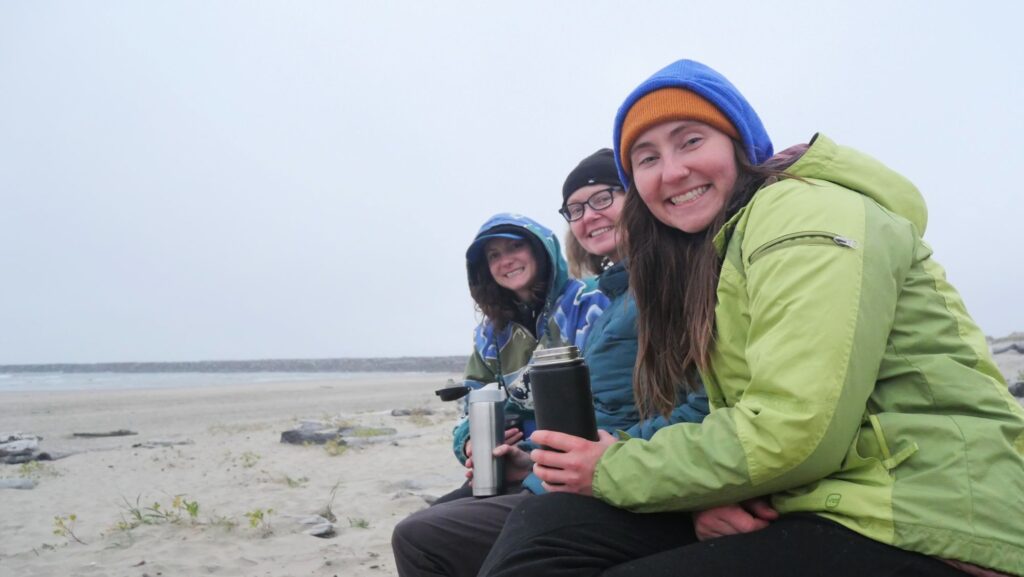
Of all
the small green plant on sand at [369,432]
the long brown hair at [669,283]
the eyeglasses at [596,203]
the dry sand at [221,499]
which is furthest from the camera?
the small green plant on sand at [369,432]

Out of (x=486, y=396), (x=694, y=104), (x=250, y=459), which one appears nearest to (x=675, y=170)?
(x=694, y=104)

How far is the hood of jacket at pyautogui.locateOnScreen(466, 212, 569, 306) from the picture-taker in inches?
147

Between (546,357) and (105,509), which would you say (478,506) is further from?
(105,509)

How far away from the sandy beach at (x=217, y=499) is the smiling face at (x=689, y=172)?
2.96m

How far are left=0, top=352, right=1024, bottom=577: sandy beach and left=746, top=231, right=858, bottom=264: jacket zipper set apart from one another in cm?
324

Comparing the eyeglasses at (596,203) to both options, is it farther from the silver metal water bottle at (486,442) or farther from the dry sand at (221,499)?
the dry sand at (221,499)

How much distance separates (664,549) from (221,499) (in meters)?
5.60

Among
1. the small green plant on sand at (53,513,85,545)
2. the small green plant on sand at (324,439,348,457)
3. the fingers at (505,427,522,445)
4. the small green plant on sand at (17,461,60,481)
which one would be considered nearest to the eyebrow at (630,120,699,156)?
the fingers at (505,427,522,445)

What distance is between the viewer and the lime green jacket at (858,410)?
4.65 feet

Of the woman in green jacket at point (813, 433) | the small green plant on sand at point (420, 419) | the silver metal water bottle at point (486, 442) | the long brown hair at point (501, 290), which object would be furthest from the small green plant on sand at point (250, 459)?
the woman in green jacket at point (813, 433)

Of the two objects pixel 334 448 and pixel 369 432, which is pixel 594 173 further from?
pixel 369 432

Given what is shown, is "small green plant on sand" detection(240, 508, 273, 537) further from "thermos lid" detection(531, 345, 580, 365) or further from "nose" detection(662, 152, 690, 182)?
"nose" detection(662, 152, 690, 182)

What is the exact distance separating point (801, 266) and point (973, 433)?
1.60ft

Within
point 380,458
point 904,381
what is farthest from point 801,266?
point 380,458
